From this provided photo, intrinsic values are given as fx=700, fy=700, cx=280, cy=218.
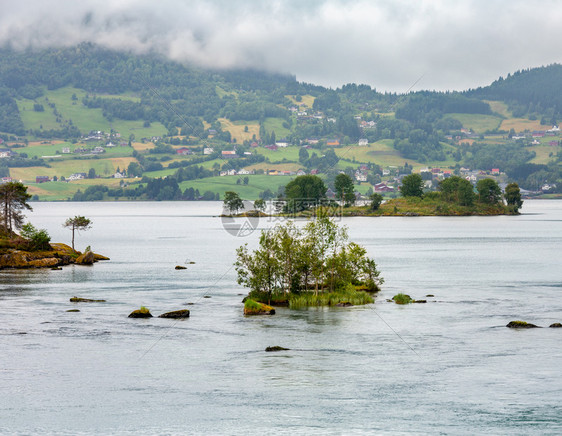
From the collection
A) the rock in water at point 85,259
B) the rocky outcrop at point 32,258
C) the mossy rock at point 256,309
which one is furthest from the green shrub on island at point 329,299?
the rock in water at point 85,259

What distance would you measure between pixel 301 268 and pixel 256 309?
965 cm

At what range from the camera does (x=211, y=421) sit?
46312 mm

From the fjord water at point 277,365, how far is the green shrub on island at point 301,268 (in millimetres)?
4081

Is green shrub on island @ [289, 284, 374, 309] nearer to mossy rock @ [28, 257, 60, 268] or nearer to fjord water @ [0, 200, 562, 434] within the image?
fjord water @ [0, 200, 562, 434]

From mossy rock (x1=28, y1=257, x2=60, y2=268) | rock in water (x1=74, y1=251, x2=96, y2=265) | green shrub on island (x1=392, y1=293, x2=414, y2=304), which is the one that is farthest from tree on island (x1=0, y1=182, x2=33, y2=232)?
green shrub on island (x1=392, y1=293, x2=414, y2=304)

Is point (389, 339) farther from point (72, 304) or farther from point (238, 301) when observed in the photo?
point (72, 304)

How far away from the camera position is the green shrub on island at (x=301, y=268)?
88.1 m

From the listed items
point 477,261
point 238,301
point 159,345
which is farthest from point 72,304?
point 477,261

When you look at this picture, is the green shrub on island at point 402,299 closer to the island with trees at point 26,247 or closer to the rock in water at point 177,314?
the rock in water at point 177,314

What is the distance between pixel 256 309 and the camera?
83.1 m

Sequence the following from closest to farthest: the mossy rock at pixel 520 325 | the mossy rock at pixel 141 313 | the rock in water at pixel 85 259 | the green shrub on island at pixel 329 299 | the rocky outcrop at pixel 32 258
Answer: the mossy rock at pixel 520 325, the mossy rock at pixel 141 313, the green shrub on island at pixel 329 299, the rocky outcrop at pixel 32 258, the rock in water at pixel 85 259

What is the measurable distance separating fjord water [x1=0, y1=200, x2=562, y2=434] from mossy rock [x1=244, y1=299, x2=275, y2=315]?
137 centimetres

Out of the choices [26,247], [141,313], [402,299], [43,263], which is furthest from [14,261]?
[402,299]

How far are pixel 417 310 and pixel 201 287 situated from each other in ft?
123
